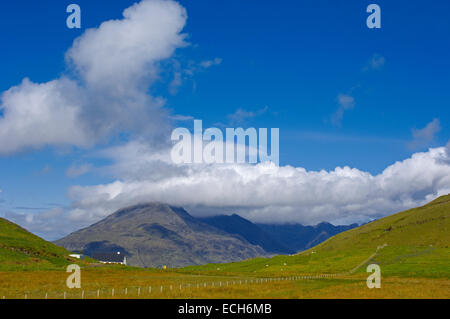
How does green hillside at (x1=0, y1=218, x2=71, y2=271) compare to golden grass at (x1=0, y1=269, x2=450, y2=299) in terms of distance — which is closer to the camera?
golden grass at (x1=0, y1=269, x2=450, y2=299)

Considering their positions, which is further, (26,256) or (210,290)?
(26,256)

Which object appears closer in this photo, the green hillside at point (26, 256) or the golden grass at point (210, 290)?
the golden grass at point (210, 290)

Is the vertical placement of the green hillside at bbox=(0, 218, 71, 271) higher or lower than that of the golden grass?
higher

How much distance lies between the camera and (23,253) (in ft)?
568

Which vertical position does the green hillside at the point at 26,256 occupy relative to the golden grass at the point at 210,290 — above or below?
above

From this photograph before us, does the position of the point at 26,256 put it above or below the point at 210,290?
above
